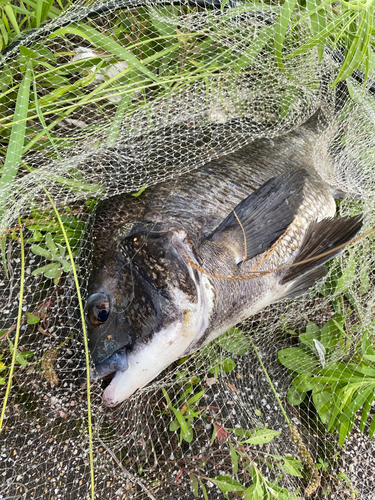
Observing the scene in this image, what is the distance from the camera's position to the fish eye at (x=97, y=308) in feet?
4.59

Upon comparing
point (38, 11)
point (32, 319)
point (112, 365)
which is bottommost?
point (32, 319)

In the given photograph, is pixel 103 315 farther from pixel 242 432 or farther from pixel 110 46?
pixel 110 46

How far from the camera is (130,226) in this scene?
154 cm

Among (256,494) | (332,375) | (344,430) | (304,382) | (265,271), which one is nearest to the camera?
(256,494)

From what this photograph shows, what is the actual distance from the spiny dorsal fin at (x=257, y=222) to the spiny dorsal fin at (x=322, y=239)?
19 cm

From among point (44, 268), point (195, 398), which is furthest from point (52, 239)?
point (195, 398)

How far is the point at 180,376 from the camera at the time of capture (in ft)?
5.88

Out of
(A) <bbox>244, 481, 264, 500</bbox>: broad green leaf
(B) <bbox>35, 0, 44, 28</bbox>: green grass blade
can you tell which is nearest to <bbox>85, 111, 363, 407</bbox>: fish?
(A) <bbox>244, 481, 264, 500</bbox>: broad green leaf

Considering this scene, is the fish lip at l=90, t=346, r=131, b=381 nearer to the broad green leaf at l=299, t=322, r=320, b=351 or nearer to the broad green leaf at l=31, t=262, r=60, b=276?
the broad green leaf at l=31, t=262, r=60, b=276

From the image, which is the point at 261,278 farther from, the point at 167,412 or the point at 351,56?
the point at 351,56

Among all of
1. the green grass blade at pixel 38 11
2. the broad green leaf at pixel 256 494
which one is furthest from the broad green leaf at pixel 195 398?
the green grass blade at pixel 38 11

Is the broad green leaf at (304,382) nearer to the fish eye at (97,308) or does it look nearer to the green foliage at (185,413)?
the green foliage at (185,413)

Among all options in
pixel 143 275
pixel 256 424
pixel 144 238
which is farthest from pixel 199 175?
pixel 256 424

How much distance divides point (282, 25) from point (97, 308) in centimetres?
162
